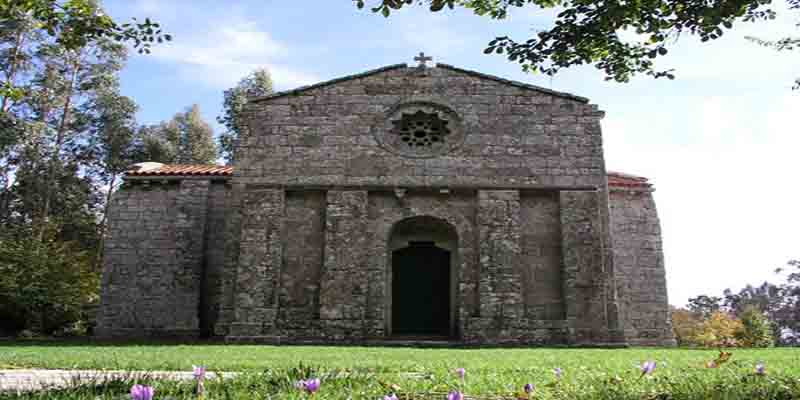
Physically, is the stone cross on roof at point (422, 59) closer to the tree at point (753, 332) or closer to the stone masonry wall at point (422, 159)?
the stone masonry wall at point (422, 159)

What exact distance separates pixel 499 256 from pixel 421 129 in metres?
3.82

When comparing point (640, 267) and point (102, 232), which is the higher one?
point (102, 232)

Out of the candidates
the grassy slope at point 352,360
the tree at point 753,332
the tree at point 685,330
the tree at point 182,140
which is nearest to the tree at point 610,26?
the grassy slope at point 352,360

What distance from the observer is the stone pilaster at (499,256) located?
44.3 ft

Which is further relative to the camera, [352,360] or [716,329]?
[716,329]

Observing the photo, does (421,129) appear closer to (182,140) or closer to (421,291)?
(421,291)

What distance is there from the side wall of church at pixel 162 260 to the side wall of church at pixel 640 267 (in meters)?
10.4

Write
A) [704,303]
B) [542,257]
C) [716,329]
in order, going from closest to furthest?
[542,257], [716,329], [704,303]

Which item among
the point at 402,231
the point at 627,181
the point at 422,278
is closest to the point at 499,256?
the point at 422,278

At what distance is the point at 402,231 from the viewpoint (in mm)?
15398

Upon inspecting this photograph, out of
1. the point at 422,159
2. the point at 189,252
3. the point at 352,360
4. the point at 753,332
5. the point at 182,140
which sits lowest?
the point at 352,360

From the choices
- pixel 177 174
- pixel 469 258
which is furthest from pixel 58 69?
pixel 469 258

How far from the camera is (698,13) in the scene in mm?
4910

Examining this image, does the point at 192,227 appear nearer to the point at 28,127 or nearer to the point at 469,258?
the point at 469,258
